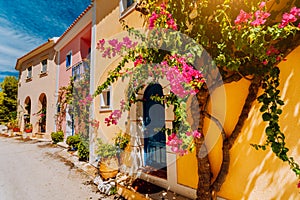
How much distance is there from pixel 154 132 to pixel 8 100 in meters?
25.9

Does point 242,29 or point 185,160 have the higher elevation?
point 242,29

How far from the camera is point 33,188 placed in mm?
5719

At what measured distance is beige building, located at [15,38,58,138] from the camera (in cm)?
1555

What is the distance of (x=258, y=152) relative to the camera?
318cm

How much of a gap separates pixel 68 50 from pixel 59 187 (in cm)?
1128

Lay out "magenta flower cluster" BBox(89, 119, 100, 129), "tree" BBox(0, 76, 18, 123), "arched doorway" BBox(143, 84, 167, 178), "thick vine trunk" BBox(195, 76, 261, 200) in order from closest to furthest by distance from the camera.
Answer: "thick vine trunk" BBox(195, 76, 261, 200) → "arched doorway" BBox(143, 84, 167, 178) → "magenta flower cluster" BBox(89, 119, 100, 129) → "tree" BBox(0, 76, 18, 123)

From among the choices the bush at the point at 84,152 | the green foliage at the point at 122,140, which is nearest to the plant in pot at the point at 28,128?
the bush at the point at 84,152

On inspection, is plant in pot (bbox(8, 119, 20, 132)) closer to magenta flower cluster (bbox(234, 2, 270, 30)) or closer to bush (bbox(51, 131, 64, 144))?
bush (bbox(51, 131, 64, 144))

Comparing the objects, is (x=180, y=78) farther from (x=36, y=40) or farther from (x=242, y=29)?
(x=36, y=40)

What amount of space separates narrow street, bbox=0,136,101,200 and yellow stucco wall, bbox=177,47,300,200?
3795 mm

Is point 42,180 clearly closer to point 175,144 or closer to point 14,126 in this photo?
point 175,144

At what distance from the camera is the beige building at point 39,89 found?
15.6 meters

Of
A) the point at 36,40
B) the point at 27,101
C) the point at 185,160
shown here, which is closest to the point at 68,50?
the point at 36,40

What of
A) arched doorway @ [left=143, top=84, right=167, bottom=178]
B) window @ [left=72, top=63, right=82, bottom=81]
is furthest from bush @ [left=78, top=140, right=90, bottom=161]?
window @ [left=72, top=63, right=82, bottom=81]
